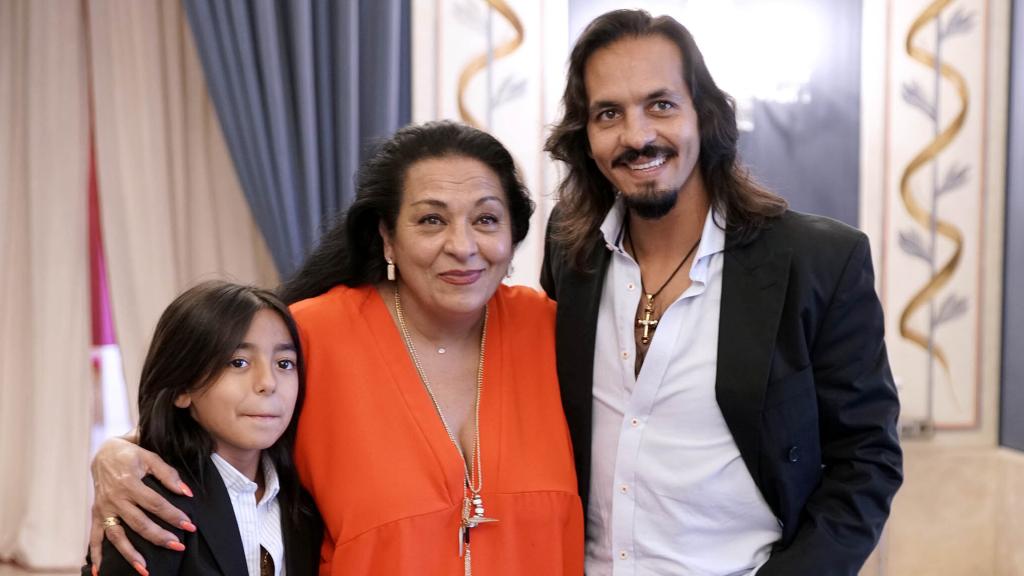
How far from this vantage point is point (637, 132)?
1.77 meters

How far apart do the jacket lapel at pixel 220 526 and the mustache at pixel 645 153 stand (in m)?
0.97

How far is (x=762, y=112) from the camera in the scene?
11.8 feet

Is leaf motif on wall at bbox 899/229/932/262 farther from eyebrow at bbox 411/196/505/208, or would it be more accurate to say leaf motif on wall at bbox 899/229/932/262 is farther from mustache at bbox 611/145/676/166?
eyebrow at bbox 411/196/505/208

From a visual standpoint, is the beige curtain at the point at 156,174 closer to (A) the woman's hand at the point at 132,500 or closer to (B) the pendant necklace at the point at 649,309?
(A) the woman's hand at the point at 132,500

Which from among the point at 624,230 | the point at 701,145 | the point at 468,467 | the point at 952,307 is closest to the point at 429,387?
the point at 468,467

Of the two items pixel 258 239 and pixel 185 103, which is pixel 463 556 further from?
pixel 185 103

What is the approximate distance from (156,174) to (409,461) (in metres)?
2.30

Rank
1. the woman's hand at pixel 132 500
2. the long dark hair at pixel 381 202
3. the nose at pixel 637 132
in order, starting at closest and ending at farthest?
the woman's hand at pixel 132 500 → the nose at pixel 637 132 → the long dark hair at pixel 381 202

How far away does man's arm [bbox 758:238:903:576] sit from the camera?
1681 mm

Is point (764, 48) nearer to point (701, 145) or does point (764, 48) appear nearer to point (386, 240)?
point (701, 145)

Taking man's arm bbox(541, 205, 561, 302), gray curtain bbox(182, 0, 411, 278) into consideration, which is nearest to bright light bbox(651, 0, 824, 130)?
gray curtain bbox(182, 0, 411, 278)

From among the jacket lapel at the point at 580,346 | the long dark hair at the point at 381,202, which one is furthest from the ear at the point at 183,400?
the jacket lapel at the point at 580,346

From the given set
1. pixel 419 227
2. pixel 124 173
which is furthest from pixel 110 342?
pixel 419 227

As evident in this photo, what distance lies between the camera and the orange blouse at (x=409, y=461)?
1709 millimetres
